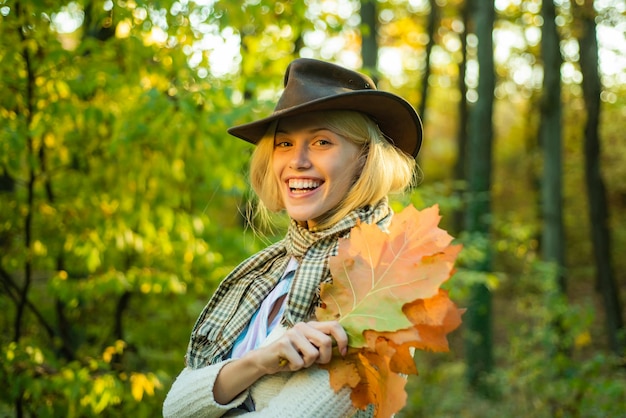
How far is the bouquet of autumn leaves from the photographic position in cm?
143

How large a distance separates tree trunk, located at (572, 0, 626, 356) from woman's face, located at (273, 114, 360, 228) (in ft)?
27.6

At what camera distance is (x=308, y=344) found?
146cm

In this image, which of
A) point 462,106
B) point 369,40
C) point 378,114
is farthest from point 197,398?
point 462,106

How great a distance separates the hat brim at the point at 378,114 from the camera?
5.91ft

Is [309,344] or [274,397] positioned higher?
[309,344]

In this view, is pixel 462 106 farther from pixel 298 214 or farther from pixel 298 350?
pixel 298 350

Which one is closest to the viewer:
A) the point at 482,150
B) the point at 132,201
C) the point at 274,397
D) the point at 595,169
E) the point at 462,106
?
the point at 274,397

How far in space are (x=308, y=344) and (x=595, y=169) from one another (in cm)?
928

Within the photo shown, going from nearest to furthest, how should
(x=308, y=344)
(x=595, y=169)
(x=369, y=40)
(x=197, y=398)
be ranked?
(x=308, y=344) → (x=197, y=398) → (x=369, y=40) → (x=595, y=169)

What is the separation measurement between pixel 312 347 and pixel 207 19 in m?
2.55

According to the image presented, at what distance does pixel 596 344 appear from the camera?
13156 millimetres

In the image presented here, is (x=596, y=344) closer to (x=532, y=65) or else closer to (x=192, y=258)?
(x=532, y=65)

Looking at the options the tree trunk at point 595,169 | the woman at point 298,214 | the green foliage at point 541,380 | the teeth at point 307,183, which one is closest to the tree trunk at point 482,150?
the green foliage at point 541,380

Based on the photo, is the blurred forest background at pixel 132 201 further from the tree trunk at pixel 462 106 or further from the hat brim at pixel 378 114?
the tree trunk at pixel 462 106
